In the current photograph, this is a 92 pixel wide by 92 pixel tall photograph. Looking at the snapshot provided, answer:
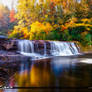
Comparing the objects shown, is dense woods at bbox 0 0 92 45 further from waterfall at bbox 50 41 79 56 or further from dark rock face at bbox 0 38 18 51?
dark rock face at bbox 0 38 18 51

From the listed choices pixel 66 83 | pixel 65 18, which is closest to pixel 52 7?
pixel 65 18

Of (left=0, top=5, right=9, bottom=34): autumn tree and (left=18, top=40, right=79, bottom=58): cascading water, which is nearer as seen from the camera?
(left=18, top=40, right=79, bottom=58): cascading water

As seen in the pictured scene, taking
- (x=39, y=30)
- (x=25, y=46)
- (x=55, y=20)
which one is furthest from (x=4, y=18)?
(x=25, y=46)

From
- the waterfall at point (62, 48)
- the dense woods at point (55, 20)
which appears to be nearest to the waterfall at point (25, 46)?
the waterfall at point (62, 48)

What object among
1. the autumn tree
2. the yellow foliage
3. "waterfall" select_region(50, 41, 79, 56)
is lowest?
"waterfall" select_region(50, 41, 79, 56)

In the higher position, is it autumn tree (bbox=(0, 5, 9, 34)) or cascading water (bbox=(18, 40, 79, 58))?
autumn tree (bbox=(0, 5, 9, 34))

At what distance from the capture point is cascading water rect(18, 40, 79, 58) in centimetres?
991

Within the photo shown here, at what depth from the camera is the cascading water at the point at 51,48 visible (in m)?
9.91

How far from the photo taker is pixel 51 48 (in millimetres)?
11094

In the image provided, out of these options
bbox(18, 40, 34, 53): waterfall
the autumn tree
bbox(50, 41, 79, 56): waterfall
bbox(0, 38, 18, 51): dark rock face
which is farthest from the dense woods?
the autumn tree

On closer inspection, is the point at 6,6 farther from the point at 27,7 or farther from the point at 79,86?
the point at 79,86

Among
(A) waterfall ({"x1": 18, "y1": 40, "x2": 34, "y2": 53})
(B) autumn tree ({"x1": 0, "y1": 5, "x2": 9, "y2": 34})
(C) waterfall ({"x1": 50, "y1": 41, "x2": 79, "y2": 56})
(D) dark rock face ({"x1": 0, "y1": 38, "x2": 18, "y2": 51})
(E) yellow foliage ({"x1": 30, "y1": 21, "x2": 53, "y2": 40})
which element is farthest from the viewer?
(B) autumn tree ({"x1": 0, "y1": 5, "x2": 9, "y2": 34})

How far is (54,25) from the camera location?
16.0 m

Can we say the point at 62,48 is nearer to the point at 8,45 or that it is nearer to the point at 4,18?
the point at 8,45
